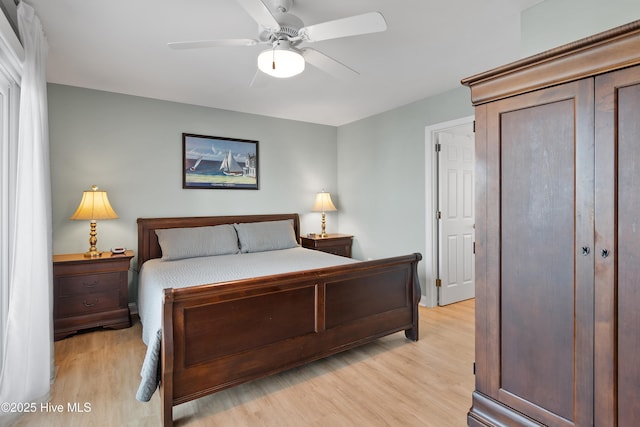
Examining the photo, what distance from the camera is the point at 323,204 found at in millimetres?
4684

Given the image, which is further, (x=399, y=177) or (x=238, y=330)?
(x=399, y=177)

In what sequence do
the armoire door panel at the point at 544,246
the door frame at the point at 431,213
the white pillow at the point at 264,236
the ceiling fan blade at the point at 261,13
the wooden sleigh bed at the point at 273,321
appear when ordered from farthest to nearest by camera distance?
the white pillow at the point at 264,236 < the door frame at the point at 431,213 < the wooden sleigh bed at the point at 273,321 < the ceiling fan blade at the point at 261,13 < the armoire door panel at the point at 544,246

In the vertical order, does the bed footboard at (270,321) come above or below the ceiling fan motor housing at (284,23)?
below

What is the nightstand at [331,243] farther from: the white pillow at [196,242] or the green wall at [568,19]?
the green wall at [568,19]

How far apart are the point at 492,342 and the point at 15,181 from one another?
9.34ft

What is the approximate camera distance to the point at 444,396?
6.88 feet

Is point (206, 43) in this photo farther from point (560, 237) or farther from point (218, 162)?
point (218, 162)

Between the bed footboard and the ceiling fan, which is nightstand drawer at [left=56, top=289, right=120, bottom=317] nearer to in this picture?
the bed footboard

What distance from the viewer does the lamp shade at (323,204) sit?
4680mm

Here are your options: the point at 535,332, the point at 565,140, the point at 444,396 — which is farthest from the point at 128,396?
the point at 565,140

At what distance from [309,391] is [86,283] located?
2.34 meters

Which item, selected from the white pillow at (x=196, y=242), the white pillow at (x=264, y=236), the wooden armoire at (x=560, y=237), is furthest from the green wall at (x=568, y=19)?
the white pillow at (x=196, y=242)

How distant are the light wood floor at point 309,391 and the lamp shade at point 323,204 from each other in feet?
7.18

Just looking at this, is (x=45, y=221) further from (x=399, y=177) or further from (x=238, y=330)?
(x=399, y=177)
